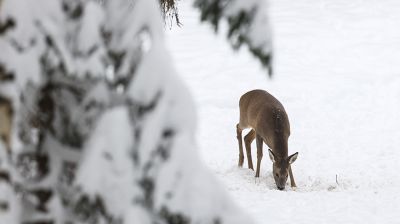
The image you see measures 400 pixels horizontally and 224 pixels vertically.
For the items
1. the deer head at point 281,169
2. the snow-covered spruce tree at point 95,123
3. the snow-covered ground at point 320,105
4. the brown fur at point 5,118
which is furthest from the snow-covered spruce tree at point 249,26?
the deer head at point 281,169

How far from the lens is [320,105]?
15.0 meters

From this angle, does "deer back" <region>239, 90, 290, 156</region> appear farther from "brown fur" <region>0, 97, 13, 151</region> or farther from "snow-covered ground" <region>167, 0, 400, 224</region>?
"brown fur" <region>0, 97, 13, 151</region>

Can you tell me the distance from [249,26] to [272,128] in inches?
294

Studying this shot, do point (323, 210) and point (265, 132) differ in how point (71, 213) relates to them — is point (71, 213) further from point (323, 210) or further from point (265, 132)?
point (265, 132)

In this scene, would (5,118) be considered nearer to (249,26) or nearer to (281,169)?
(249,26)

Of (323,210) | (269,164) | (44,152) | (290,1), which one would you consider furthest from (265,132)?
(290,1)

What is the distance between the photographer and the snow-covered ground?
756 cm

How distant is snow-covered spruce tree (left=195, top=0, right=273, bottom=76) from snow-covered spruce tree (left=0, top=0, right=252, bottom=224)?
569mm

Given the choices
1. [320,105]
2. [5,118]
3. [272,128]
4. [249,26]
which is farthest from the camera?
[320,105]

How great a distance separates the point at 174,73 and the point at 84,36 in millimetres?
366

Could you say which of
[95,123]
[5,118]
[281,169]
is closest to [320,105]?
[281,169]

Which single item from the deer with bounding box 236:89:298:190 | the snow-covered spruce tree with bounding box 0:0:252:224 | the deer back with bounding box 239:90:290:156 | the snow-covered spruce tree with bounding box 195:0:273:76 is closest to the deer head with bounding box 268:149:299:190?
the deer with bounding box 236:89:298:190

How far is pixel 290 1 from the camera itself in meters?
25.6

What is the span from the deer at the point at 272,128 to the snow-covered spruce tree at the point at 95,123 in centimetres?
749
